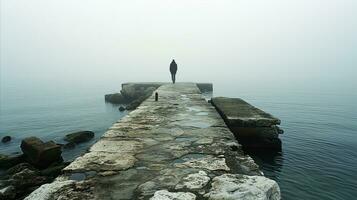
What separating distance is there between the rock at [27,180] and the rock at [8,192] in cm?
14

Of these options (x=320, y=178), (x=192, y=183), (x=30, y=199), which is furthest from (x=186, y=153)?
(x=320, y=178)

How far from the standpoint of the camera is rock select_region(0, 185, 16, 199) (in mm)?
5477

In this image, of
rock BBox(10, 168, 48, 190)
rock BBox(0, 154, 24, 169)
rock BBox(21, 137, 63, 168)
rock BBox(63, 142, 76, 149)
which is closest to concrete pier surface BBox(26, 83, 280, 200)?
rock BBox(10, 168, 48, 190)

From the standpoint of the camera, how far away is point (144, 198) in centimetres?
306

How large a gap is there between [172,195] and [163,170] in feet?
2.73

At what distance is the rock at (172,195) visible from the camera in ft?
9.87

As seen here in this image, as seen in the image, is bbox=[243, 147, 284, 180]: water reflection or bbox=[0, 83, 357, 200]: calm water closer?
bbox=[0, 83, 357, 200]: calm water

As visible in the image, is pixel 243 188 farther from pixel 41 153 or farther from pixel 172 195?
pixel 41 153

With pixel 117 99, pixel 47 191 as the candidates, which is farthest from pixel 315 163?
pixel 117 99

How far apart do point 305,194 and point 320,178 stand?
4.43ft

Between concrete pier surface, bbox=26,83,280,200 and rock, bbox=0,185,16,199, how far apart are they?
6.77ft

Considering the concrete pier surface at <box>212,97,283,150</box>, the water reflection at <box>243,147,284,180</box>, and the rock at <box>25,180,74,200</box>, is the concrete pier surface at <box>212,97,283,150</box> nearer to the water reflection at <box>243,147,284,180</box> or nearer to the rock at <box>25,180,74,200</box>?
the water reflection at <box>243,147,284,180</box>

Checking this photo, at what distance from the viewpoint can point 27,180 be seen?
20.4 ft

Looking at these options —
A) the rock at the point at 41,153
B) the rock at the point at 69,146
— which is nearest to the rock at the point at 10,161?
the rock at the point at 41,153
